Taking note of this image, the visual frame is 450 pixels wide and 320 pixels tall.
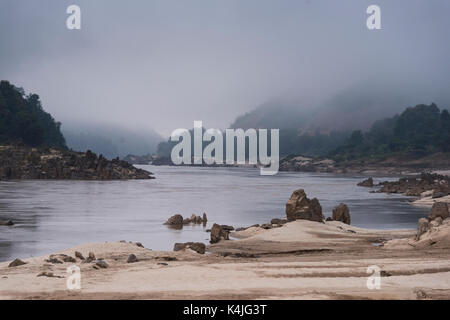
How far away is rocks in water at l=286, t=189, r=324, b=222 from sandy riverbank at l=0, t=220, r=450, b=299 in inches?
296

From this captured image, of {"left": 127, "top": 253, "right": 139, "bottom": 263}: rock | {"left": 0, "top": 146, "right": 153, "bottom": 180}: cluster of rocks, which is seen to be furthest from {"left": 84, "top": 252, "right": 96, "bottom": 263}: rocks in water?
{"left": 0, "top": 146, "right": 153, "bottom": 180}: cluster of rocks

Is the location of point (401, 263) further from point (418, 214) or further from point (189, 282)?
point (418, 214)

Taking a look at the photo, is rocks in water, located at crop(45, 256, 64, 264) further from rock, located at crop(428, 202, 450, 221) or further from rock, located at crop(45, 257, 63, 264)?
rock, located at crop(428, 202, 450, 221)

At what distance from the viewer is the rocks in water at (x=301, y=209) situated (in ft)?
102

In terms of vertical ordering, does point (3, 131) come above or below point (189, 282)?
above

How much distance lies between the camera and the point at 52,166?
108750 mm

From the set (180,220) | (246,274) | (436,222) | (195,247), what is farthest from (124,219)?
(246,274)

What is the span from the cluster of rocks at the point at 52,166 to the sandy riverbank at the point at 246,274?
88.0 meters

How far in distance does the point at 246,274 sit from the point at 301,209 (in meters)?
16.6

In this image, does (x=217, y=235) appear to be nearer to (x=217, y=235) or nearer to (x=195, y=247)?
(x=217, y=235)

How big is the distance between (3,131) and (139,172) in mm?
40619

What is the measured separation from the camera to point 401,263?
17109 mm
